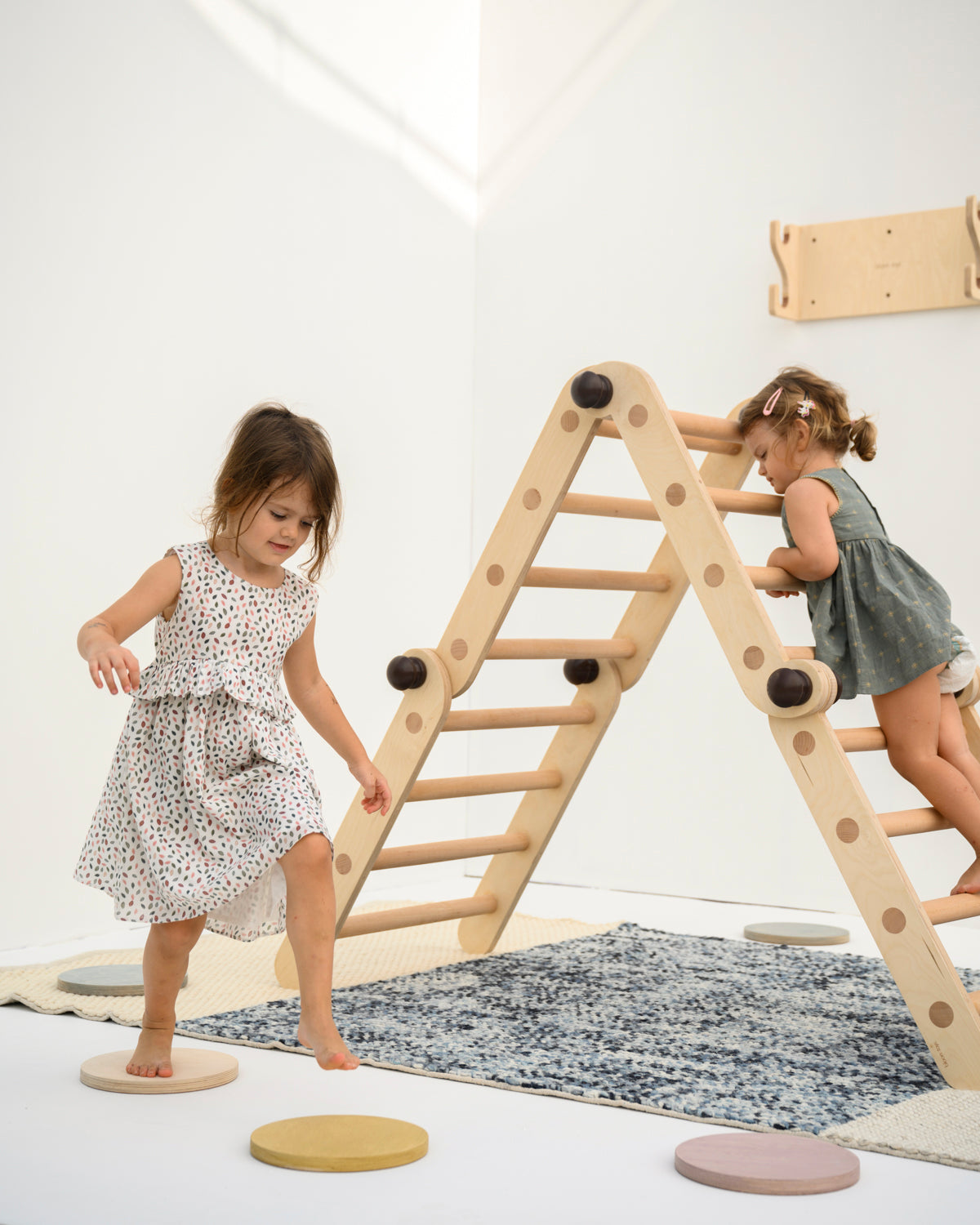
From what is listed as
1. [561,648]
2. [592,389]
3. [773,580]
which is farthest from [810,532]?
[561,648]

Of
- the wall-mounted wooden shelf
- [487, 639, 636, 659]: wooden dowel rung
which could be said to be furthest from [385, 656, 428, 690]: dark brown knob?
the wall-mounted wooden shelf

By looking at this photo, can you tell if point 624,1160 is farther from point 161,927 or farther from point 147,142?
point 147,142

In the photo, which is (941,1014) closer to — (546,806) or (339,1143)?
(339,1143)

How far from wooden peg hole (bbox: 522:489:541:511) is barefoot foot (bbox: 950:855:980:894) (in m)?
0.86

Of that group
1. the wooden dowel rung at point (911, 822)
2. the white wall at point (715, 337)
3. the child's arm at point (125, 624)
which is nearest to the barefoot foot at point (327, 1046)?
the child's arm at point (125, 624)

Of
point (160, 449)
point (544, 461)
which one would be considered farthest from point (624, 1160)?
point (160, 449)

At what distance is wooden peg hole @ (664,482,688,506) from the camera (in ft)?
6.72

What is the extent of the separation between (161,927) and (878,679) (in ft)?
3.63

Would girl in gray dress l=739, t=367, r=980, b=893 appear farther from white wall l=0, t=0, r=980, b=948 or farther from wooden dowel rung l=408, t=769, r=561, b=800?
white wall l=0, t=0, r=980, b=948

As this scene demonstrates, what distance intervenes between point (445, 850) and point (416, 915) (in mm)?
125

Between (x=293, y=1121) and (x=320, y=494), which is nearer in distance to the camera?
(x=293, y=1121)

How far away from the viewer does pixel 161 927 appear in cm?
174

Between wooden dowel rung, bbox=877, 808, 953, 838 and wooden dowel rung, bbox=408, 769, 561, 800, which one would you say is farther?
wooden dowel rung, bbox=408, 769, 561, 800

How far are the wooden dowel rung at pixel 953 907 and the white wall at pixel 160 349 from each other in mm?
1650
